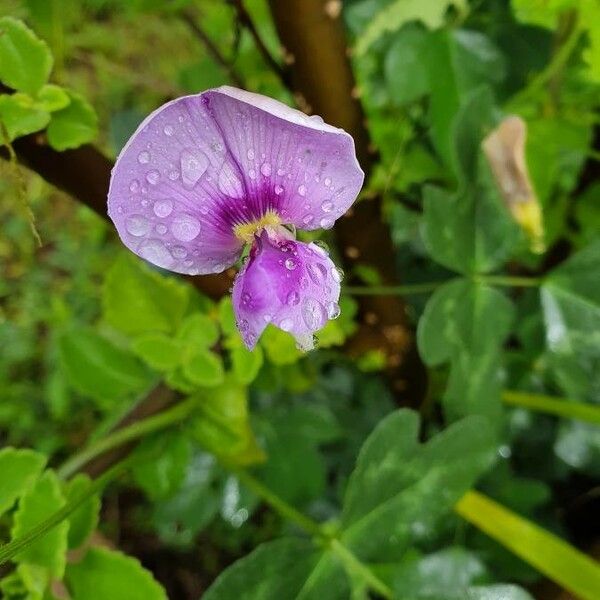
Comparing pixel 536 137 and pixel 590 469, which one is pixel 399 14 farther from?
pixel 590 469

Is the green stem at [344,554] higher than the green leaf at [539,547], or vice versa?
the green stem at [344,554]

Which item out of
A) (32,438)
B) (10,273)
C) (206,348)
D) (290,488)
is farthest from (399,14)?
(10,273)

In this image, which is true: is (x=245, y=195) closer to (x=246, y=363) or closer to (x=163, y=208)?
(x=163, y=208)

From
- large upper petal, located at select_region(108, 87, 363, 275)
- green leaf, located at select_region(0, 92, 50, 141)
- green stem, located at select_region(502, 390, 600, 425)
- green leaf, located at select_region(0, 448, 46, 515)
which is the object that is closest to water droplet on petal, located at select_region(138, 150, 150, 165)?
large upper petal, located at select_region(108, 87, 363, 275)

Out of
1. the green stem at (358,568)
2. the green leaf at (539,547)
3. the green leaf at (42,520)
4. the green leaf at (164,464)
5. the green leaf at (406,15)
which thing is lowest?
the green leaf at (539,547)

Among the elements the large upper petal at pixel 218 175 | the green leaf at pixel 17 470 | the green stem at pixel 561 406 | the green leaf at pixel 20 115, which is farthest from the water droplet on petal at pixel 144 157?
the green stem at pixel 561 406

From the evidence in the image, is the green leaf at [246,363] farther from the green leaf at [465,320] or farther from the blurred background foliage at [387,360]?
the green leaf at [465,320]
